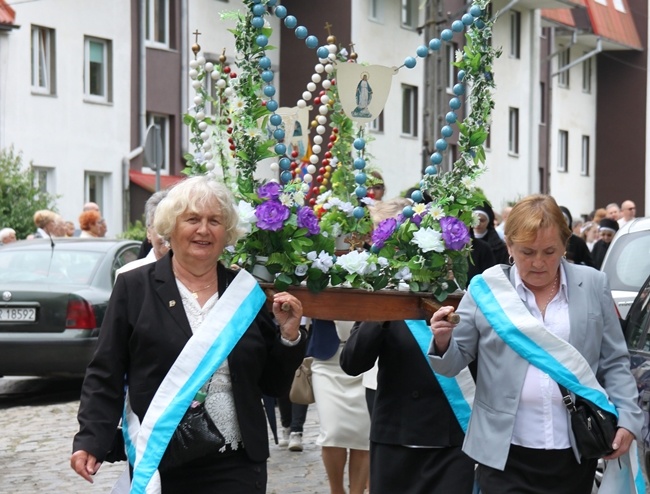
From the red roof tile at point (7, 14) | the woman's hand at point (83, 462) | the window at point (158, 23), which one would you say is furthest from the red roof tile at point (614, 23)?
the woman's hand at point (83, 462)

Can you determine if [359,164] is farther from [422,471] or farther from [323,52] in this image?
[422,471]

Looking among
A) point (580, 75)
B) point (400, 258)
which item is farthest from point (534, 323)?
point (580, 75)

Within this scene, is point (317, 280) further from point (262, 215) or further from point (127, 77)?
point (127, 77)

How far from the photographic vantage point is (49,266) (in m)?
13.3

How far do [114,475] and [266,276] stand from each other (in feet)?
15.2

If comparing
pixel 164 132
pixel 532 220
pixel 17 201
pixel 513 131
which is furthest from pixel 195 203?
pixel 513 131

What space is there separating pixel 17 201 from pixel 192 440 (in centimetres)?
2134

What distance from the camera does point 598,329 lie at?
514 centimetres

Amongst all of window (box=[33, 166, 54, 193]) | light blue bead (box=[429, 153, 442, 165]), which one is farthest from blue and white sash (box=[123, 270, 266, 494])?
window (box=[33, 166, 54, 193])

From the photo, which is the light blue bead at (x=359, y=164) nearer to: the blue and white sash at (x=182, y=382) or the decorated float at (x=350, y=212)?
the decorated float at (x=350, y=212)

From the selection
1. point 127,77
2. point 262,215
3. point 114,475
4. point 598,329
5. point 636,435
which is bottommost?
point 114,475

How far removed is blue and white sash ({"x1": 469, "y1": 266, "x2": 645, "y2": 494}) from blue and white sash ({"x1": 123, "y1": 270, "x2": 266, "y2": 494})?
899 millimetres

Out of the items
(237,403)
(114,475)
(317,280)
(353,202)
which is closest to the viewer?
(237,403)

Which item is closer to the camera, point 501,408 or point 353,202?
point 501,408
